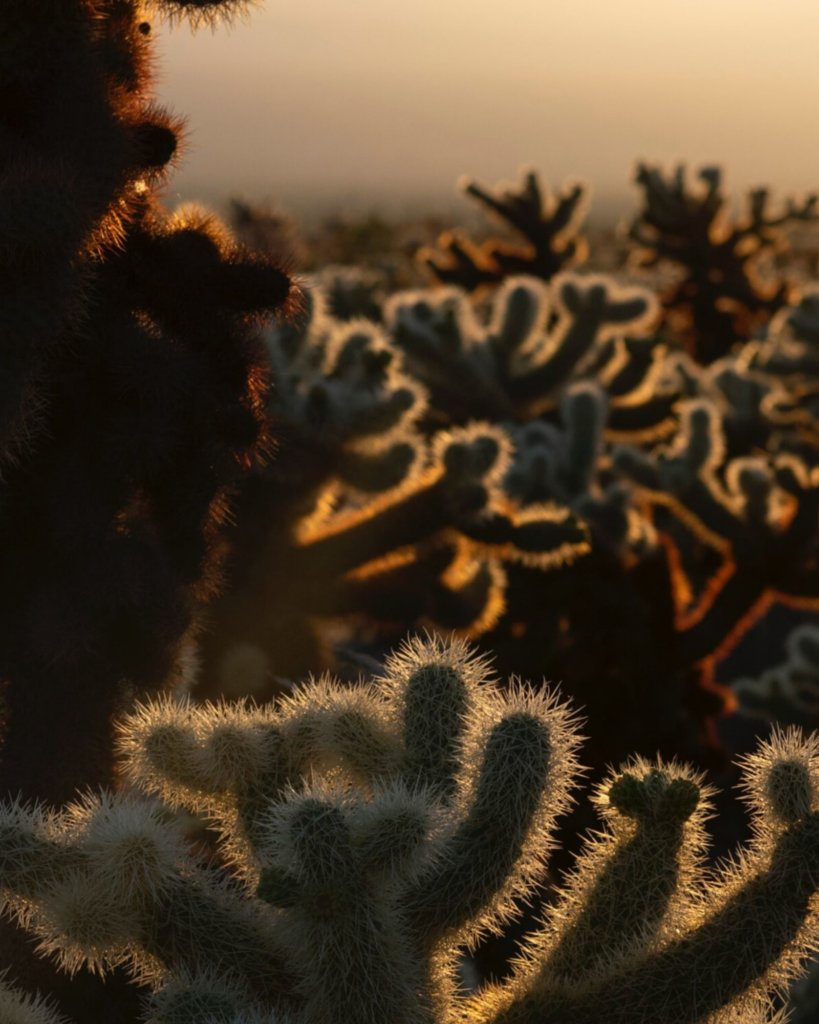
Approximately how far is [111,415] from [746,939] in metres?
1.87

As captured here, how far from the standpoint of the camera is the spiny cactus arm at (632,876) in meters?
2.50

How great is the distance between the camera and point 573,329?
8242mm

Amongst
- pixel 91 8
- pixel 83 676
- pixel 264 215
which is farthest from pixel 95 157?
pixel 264 215

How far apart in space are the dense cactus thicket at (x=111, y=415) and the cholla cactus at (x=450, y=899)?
0.87 metres

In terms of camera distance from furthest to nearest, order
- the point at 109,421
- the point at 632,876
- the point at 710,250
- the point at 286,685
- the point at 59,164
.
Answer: the point at 710,250 < the point at 286,685 < the point at 109,421 < the point at 59,164 < the point at 632,876

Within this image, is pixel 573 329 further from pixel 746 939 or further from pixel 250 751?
pixel 746 939

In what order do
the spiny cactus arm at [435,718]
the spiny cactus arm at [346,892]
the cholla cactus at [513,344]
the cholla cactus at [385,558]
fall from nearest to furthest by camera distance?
the spiny cactus arm at [346,892] → the spiny cactus arm at [435,718] → the cholla cactus at [385,558] → the cholla cactus at [513,344]

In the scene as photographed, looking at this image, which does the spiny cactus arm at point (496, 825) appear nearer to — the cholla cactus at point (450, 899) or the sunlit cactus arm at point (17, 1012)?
A: the cholla cactus at point (450, 899)

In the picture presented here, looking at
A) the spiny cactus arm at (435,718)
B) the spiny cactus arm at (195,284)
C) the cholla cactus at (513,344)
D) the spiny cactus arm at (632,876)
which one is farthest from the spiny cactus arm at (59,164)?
the cholla cactus at (513,344)

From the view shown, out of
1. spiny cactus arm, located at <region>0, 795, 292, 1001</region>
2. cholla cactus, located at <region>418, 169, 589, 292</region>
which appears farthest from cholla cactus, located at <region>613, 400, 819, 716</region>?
cholla cactus, located at <region>418, 169, 589, 292</region>

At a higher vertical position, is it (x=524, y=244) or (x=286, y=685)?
(x=524, y=244)

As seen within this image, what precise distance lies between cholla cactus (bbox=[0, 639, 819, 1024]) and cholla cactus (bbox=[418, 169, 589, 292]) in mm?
8092

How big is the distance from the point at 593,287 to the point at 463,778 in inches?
239

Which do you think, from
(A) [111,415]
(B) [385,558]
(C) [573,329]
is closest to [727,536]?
(B) [385,558]
